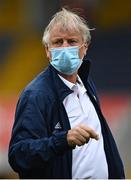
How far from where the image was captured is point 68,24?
3475mm

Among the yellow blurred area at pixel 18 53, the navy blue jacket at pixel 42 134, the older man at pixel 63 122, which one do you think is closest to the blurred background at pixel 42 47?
the yellow blurred area at pixel 18 53

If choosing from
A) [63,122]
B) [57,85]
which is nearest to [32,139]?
[63,122]

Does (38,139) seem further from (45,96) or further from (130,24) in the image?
(130,24)

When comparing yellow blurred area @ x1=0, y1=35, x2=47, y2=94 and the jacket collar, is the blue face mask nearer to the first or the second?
the jacket collar

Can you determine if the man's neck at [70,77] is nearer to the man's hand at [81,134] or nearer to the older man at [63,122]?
→ the older man at [63,122]

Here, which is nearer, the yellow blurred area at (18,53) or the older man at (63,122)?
the older man at (63,122)

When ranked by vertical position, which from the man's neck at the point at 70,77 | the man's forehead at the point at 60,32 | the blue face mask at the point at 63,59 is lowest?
the man's neck at the point at 70,77

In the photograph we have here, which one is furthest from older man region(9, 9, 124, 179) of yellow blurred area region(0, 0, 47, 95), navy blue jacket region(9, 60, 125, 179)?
yellow blurred area region(0, 0, 47, 95)

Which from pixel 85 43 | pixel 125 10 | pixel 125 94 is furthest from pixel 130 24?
pixel 85 43

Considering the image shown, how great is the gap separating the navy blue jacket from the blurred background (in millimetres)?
7746

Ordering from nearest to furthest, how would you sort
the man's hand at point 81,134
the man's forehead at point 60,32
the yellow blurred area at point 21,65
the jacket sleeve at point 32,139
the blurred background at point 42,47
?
1. the man's hand at point 81,134
2. the jacket sleeve at point 32,139
3. the man's forehead at point 60,32
4. the blurred background at point 42,47
5. the yellow blurred area at point 21,65

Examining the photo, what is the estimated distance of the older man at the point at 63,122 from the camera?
318cm

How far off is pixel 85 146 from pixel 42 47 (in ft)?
33.5

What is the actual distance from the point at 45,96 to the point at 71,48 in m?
0.32
